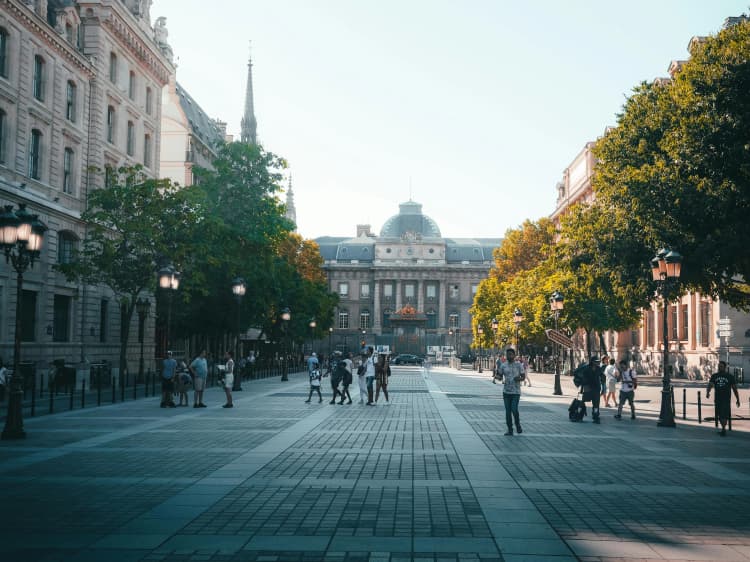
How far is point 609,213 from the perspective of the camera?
2933cm

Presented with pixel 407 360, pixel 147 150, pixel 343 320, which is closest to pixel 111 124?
pixel 147 150

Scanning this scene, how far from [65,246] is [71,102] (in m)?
6.99

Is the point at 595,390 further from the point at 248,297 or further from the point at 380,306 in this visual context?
the point at 380,306

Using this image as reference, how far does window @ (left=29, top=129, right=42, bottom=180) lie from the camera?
33969 millimetres

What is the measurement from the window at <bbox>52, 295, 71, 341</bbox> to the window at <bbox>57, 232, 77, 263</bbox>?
1.79 m

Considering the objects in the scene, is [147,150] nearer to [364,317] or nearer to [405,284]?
[364,317]

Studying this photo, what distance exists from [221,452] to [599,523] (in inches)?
294

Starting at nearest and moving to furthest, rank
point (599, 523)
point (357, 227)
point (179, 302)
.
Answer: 1. point (599, 523)
2. point (179, 302)
3. point (357, 227)

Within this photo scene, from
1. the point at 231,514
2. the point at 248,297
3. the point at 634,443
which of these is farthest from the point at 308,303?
the point at 231,514

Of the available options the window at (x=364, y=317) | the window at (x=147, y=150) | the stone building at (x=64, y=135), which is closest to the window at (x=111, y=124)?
the stone building at (x=64, y=135)

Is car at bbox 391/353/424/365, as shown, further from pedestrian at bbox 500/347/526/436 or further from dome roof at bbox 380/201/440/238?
pedestrian at bbox 500/347/526/436

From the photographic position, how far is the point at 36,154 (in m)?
34.4

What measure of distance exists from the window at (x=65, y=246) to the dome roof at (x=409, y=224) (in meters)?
Result: 98.4

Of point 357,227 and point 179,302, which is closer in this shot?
point 179,302
